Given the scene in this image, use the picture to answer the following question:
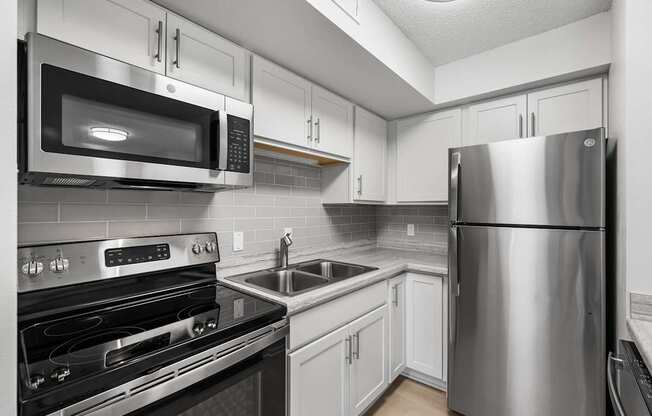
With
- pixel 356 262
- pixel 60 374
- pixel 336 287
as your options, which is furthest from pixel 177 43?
pixel 356 262

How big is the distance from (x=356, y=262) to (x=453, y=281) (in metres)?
0.68

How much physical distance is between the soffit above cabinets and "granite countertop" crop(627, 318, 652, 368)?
161cm

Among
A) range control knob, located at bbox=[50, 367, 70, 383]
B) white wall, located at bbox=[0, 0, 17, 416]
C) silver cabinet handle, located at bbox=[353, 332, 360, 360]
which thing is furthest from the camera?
silver cabinet handle, located at bbox=[353, 332, 360, 360]

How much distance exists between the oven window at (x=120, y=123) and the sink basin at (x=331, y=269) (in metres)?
1.13

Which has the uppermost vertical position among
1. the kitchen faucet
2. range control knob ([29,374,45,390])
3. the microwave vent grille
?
the microwave vent grille

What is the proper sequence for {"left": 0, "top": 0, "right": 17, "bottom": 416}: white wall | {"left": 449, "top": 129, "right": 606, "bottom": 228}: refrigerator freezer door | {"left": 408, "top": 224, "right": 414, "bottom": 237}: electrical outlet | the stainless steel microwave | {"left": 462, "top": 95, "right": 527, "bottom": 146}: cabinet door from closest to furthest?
1. {"left": 0, "top": 0, "right": 17, "bottom": 416}: white wall
2. the stainless steel microwave
3. {"left": 449, "top": 129, "right": 606, "bottom": 228}: refrigerator freezer door
4. {"left": 462, "top": 95, "right": 527, "bottom": 146}: cabinet door
5. {"left": 408, "top": 224, "right": 414, "bottom": 237}: electrical outlet

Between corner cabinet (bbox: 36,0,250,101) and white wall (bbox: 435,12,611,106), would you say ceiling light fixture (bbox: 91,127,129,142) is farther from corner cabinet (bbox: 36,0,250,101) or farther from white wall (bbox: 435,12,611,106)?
white wall (bbox: 435,12,611,106)

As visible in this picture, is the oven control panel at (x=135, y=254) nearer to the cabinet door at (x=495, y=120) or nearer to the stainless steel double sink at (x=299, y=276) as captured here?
the stainless steel double sink at (x=299, y=276)

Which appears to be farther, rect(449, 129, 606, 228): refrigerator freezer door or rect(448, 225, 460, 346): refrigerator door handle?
rect(448, 225, 460, 346): refrigerator door handle

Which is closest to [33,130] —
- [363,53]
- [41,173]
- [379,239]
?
[41,173]

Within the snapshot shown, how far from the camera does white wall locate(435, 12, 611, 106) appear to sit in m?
1.66

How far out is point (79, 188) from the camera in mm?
1152

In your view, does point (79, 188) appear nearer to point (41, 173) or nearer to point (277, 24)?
point (41, 173)

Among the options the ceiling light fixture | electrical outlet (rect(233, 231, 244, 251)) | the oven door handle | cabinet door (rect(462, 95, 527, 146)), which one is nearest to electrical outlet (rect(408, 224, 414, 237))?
cabinet door (rect(462, 95, 527, 146))
